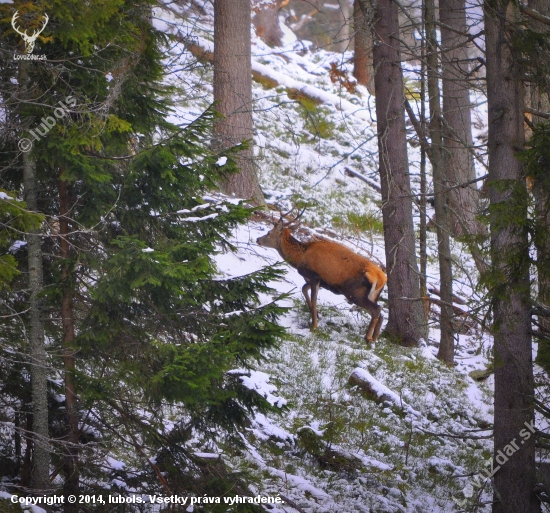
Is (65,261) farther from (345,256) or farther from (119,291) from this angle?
(345,256)

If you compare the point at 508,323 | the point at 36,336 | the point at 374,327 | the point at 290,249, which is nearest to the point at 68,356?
the point at 36,336

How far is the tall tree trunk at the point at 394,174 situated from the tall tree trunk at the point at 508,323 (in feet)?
13.5

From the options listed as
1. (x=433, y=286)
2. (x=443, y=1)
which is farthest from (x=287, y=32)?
(x=433, y=286)

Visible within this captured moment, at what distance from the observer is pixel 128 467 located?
604 centimetres

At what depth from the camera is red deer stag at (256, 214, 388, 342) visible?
36.5ft

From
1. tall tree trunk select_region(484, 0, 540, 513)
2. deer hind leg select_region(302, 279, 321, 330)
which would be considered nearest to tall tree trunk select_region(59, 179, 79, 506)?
tall tree trunk select_region(484, 0, 540, 513)

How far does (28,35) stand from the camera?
4.75 m

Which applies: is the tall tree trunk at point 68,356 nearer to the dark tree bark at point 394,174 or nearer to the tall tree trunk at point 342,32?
the tall tree trunk at point 342,32

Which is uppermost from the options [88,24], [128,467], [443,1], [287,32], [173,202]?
[287,32]

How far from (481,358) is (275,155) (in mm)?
8828

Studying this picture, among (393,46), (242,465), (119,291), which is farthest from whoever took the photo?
(393,46)

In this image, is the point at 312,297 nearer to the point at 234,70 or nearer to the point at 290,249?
the point at 290,249

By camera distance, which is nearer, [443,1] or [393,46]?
[393,46]

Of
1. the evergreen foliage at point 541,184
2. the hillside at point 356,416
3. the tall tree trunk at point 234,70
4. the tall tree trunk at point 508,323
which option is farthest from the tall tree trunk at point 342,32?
the evergreen foliage at point 541,184
